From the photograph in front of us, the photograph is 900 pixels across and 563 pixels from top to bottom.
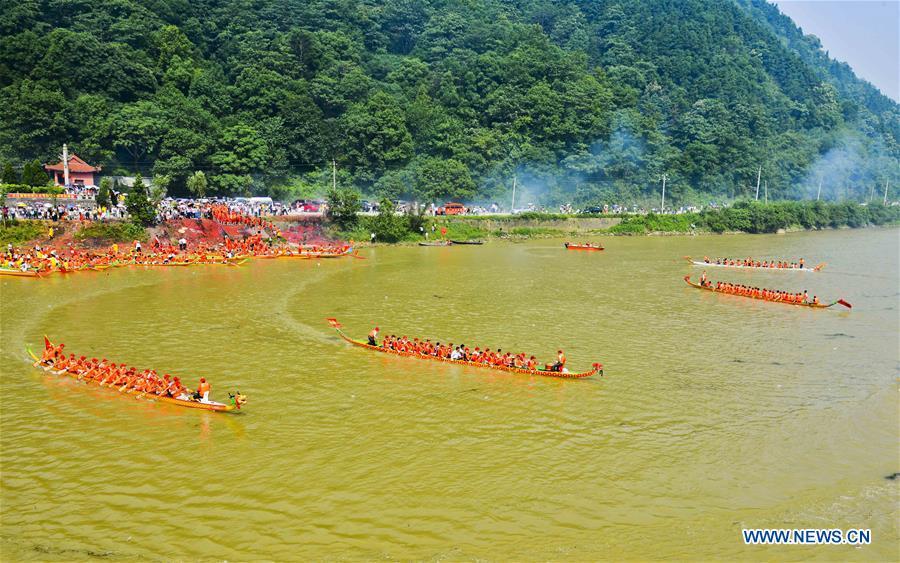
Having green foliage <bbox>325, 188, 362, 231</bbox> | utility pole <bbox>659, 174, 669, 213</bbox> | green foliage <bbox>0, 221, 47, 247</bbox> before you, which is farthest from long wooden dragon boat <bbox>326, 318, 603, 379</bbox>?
utility pole <bbox>659, 174, 669, 213</bbox>

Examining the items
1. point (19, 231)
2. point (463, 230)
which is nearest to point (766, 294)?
point (463, 230)

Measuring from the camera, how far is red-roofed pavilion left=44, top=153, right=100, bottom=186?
59438 mm

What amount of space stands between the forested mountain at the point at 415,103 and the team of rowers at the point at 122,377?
47882mm

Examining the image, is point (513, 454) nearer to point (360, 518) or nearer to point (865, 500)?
point (360, 518)

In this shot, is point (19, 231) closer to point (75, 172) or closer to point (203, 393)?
point (75, 172)

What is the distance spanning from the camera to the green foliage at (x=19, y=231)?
1609 inches

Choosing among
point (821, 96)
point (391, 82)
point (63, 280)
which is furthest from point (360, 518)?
point (821, 96)

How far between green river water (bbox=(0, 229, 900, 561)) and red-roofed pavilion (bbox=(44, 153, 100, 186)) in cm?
3182

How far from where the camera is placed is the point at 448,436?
17.0 m

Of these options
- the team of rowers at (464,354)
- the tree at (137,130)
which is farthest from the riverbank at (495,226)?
the team of rowers at (464,354)

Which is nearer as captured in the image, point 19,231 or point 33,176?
point 19,231

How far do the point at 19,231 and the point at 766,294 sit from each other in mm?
44183

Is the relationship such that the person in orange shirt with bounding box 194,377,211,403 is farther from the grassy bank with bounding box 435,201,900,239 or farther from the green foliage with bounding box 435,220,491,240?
the grassy bank with bounding box 435,201,900,239

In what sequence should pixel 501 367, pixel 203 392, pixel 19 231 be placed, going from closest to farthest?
pixel 203 392 < pixel 501 367 < pixel 19 231
